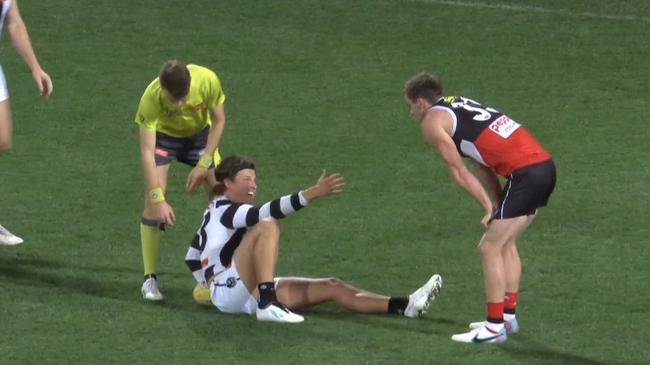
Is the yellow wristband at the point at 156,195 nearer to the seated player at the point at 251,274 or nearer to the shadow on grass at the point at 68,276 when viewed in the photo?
the seated player at the point at 251,274

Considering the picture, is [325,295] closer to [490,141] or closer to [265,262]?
[265,262]

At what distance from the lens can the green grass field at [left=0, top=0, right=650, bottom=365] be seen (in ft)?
33.0

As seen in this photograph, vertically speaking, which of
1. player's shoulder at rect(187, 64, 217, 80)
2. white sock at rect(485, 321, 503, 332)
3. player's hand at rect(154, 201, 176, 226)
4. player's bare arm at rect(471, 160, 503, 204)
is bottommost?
white sock at rect(485, 321, 503, 332)

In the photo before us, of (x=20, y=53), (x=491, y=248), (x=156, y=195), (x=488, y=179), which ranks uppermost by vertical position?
(x=20, y=53)

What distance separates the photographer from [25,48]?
1123 centimetres

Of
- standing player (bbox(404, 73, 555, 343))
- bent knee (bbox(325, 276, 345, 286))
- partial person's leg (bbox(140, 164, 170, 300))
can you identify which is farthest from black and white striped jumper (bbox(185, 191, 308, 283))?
standing player (bbox(404, 73, 555, 343))

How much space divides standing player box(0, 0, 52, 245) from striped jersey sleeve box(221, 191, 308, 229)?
167 cm

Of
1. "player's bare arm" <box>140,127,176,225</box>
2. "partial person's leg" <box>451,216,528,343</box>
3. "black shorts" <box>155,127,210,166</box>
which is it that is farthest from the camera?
"black shorts" <box>155,127,210,166</box>

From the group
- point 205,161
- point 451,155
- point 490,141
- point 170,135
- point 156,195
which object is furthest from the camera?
point 170,135

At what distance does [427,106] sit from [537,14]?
31.0 ft

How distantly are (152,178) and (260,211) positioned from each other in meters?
0.99

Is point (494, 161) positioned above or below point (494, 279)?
above

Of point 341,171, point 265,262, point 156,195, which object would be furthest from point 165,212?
point 341,171

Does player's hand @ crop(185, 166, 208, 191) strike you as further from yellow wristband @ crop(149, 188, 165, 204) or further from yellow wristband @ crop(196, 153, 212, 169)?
yellow wristband @ crop(149, 188, 165, 204)
